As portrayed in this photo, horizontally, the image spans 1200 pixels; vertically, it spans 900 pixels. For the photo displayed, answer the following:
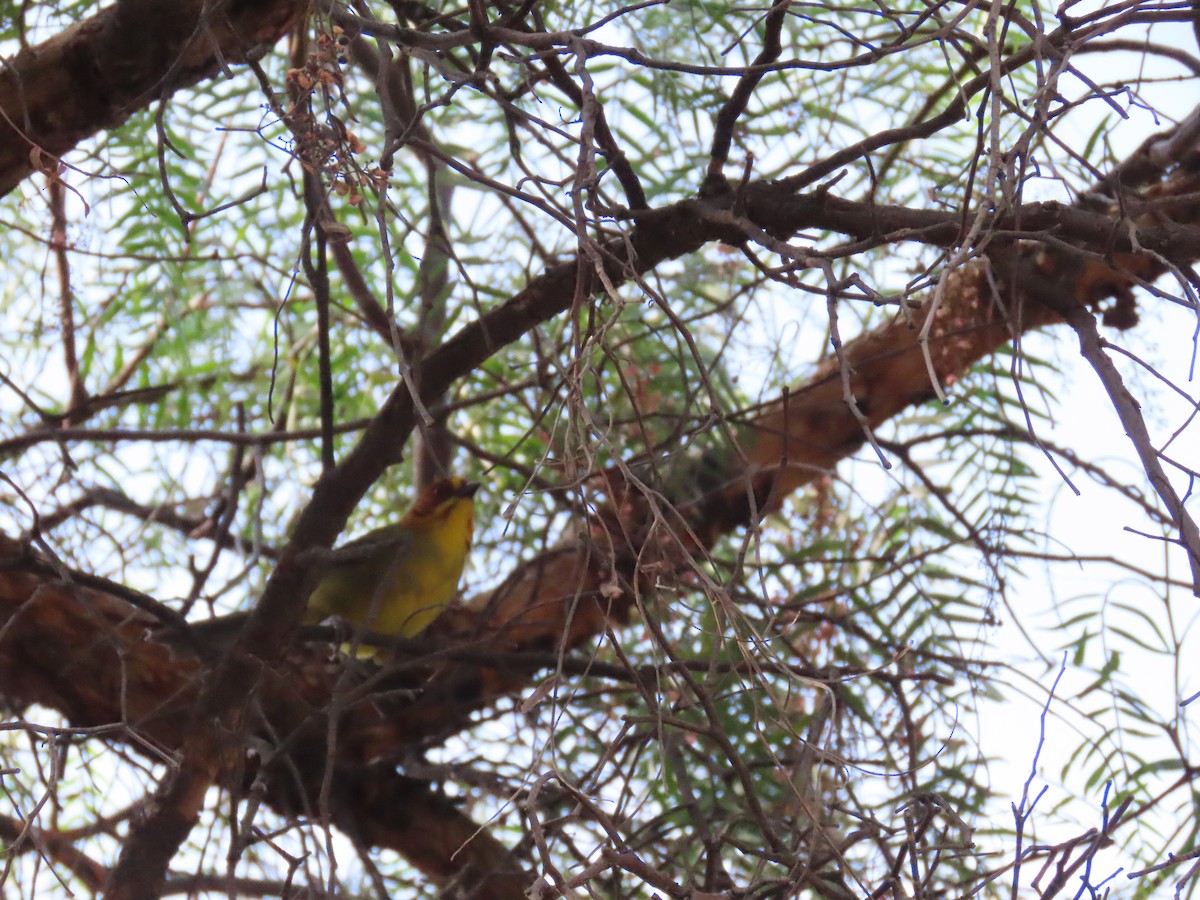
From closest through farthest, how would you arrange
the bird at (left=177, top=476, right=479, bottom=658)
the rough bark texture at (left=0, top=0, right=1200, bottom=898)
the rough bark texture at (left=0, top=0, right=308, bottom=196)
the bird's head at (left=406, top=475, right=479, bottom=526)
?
the rough bark texture at (left=0, top=0, right=1200, bottom=898) → the rough bark texture at (left=0, top=0, right=308, bottom=196) → the bird at (left=177, top=476, right=479, bottom=658) → the bird's head at (left=406, top=475, right=479, bottom=526)

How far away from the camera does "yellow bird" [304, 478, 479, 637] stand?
Answer: 113 inches

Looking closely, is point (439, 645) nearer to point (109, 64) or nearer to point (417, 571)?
point (417, 571)

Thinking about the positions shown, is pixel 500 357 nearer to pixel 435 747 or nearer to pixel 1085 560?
pixel 435 747

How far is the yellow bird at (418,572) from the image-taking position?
286cm

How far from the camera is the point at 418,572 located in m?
2.83

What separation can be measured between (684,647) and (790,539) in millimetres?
486

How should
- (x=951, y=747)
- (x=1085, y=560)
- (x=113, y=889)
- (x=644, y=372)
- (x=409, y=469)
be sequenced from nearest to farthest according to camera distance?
(x=113, y=889)
(x=951, y=747)
(x=1085, y=560)
(x=644, y=372)
(x=409, y=469)

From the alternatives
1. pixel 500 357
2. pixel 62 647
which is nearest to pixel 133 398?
pixel 62 647

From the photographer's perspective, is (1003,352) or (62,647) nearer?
(62,647)

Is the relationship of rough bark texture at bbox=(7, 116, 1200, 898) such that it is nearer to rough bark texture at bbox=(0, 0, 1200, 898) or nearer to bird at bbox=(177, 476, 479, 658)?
rough bark texture at bbox=(0, 0, 1200, 898)

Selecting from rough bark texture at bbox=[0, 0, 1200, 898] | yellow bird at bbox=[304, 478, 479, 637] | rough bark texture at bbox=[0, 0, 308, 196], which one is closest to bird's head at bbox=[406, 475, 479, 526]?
yellow bird at bbox=[304, 478, 479, 637]

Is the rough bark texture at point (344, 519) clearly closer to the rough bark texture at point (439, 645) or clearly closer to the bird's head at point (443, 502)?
the rough bark texture at point (439, 645)

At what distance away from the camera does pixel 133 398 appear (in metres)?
2.58

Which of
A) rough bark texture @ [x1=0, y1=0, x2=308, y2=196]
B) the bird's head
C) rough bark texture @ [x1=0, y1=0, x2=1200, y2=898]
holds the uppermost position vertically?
rough bark texture @ [x1=0, y1=0, x2=308, y2=196]
